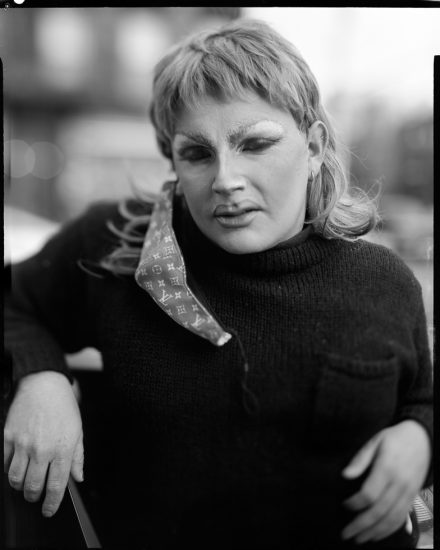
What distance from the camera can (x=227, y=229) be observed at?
115 cm

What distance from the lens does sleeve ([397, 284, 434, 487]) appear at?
110 centimetres

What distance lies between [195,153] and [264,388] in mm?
490

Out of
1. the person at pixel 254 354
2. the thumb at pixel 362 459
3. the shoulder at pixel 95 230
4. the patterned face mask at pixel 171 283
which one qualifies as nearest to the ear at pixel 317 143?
the person at pixel 254 354

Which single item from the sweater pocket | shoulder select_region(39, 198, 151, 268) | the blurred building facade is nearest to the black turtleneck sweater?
the sweater pocket

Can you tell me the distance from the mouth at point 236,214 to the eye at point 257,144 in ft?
0.35

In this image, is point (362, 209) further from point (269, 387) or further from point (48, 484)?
point (48, 484)

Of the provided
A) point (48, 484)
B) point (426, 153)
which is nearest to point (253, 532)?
point (48, 484)

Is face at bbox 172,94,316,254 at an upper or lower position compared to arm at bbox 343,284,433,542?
upper

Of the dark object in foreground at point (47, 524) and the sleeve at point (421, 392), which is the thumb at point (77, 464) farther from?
the sleeve at point (421, 392)

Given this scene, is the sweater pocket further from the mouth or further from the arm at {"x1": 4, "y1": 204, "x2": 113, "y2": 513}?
the arm at {"x1": 4, "y1": 204, "x2": 113, "y2": 513}

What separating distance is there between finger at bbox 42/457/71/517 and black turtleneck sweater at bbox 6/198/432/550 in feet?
0.47

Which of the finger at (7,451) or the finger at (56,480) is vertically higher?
the finger at (7,451)

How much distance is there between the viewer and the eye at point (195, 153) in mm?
1136

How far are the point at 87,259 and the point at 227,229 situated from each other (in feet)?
1.45
